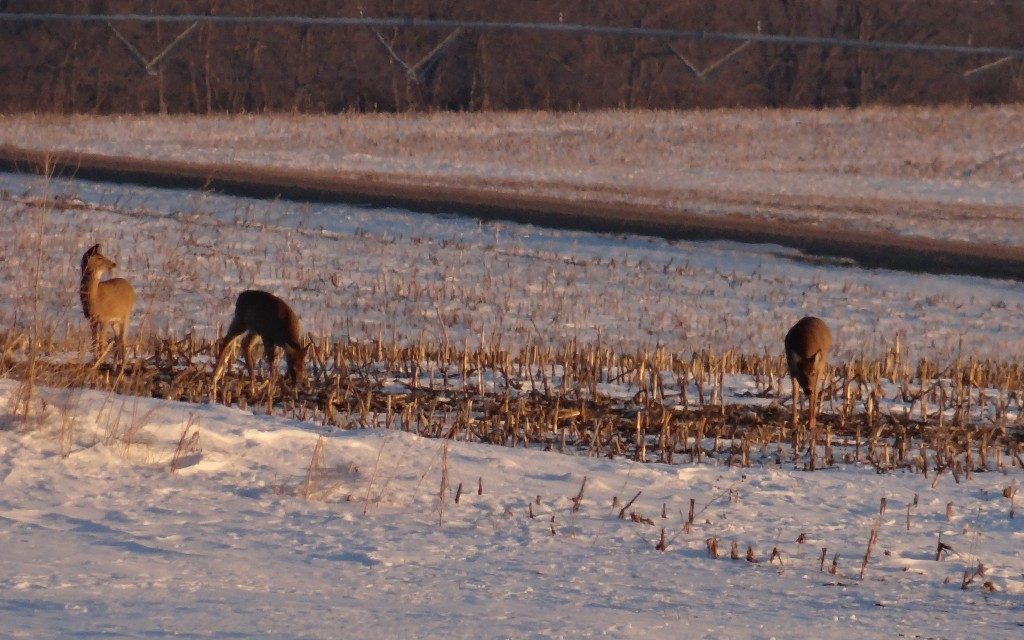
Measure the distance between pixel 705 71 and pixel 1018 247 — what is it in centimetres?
2778

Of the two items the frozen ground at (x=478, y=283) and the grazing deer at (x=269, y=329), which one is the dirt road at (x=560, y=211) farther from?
the grazing deer at (x=269, y=329)

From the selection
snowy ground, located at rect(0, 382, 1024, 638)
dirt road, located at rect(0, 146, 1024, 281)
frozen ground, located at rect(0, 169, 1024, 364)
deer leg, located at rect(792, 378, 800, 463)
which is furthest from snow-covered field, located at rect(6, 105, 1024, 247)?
snowy ground, located at rect(0, 382, 1024, 638)

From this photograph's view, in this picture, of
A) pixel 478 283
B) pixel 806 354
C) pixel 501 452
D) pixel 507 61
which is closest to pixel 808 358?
pixel 806 354

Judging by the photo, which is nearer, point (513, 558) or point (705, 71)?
point (513, 558)

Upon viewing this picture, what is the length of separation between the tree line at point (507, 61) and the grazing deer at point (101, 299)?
117 feet

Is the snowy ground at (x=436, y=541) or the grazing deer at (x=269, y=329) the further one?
the grazing deer at (x=269, y=329)

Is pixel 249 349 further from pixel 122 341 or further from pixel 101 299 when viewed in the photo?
pixel 101 299

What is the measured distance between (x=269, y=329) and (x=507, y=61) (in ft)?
138

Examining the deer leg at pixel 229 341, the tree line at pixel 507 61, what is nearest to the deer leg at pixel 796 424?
the deer leg at pixel 229 341

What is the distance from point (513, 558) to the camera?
5.99m

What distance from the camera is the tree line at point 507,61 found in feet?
160

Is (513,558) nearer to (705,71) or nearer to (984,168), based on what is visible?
(984,168)

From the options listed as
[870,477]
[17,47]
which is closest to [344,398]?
[870,477]

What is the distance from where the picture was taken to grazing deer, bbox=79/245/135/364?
1130 cm
